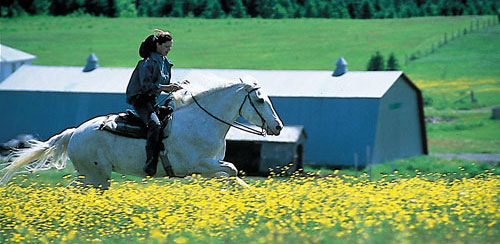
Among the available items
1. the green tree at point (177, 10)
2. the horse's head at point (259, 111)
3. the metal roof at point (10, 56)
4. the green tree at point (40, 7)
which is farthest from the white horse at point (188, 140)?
the green tree at point (177, 10)

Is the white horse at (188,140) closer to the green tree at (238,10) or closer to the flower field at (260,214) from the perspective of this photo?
the flower field at (260,214)

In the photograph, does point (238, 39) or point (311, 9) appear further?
point (311, 9)

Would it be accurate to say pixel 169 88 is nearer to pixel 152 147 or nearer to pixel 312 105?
pixel 152 147

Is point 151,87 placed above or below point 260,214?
Result: above

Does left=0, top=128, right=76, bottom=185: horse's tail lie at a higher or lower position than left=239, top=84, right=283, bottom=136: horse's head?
lower

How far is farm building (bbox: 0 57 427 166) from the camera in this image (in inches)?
1305

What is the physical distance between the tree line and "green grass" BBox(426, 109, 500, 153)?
2933 centimetres

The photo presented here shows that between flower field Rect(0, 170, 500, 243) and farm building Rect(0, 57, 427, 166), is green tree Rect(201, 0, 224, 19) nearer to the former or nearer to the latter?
farm building Rect(0, 57, 427, 166)

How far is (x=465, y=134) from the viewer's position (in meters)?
43.8

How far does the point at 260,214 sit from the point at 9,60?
122 feet

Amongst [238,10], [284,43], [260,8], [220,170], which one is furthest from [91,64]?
[260,8]

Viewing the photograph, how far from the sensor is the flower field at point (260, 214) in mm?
9141

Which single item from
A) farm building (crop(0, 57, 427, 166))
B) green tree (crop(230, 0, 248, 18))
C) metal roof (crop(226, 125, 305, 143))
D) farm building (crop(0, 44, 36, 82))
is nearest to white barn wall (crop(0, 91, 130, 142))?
farm building (crop(0, 57, 427, 166))

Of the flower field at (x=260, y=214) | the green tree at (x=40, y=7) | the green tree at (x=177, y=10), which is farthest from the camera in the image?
the green tree at (x=177, y=10)
